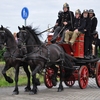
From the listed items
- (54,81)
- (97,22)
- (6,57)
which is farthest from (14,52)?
(97,22)

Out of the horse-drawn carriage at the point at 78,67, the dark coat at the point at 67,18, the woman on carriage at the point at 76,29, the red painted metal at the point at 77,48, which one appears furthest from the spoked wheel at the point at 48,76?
the dark coat at the point at 67,18

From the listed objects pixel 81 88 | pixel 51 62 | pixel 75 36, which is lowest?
pixel 81 88

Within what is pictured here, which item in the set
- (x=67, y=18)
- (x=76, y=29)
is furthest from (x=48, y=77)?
(x=67, y=18)

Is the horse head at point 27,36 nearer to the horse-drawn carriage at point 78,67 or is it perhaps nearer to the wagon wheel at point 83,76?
the horse-drawn carriage at point 78,67

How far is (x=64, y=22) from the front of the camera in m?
14.4

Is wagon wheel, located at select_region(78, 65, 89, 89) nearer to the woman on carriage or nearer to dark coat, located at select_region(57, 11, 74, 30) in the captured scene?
the woman on carriage

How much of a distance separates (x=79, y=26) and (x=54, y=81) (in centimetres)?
241

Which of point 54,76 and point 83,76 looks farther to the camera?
point 83,76

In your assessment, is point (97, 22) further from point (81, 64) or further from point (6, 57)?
point (6, 57)

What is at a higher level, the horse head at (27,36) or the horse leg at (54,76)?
the horse head at (27,36)

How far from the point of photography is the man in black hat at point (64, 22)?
14.4 metres

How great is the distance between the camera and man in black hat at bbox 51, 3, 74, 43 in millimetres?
14391

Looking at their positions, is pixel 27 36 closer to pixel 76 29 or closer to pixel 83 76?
pixel 76 29

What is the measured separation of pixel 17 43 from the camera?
12633 mm
